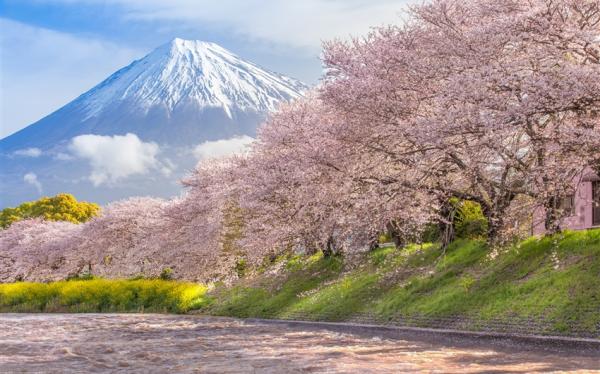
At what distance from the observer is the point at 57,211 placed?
238ft

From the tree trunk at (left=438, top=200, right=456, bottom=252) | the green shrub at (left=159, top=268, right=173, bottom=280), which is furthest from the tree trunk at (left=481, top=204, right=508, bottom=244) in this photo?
the green shrub at (left=159, top=268, right=173, bottom=280)

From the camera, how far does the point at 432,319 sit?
20672 millimetres

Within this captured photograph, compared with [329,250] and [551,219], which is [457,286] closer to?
[551,219]

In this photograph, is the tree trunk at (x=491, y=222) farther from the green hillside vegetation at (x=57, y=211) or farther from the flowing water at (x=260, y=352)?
the green hillside vegetation at (x=57, y=211)

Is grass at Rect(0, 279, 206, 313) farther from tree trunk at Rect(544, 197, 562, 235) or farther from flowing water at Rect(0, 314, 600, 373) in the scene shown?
tree trunk at Rect(544, 197, 562, 235)

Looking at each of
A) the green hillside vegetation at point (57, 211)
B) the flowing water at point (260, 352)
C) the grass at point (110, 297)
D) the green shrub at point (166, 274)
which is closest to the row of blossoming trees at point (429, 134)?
the grass at point (110, 297)

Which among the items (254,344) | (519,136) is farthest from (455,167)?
(254,344)

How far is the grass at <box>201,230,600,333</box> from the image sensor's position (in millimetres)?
18031

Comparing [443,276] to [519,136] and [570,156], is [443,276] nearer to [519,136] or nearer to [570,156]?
[519,136]

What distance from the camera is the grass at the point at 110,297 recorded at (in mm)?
37469

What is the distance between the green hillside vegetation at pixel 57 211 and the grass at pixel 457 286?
42.2 meters

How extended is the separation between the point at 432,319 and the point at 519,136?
219 inches

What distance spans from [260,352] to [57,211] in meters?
59.1

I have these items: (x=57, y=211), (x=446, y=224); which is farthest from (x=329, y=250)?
(x=57, y=211)
